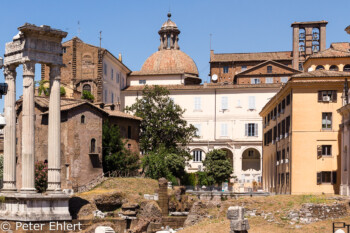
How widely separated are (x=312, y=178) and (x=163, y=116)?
31534 millimetres

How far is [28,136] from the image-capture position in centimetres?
4406

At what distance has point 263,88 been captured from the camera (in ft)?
309

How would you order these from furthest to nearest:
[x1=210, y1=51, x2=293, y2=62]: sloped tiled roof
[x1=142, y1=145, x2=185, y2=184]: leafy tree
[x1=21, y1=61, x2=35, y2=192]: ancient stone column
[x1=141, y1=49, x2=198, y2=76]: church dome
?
[x1=141, y1=49, x2=198, y2=76]: church dome → [x1=210, y1=51, x2=293, y2=62]: sloped tiled roof → [x1=142, y1=145, x2=185, y2=184]: leafy tree → [x1=21, y1=61, x2=35, y2=192]: ancient stone column

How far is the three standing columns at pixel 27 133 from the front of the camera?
144 feet

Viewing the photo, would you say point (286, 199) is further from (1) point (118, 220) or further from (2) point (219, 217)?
(1) point (118, 220)

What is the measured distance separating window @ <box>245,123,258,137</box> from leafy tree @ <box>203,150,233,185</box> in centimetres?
1066

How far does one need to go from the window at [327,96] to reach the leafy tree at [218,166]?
2827 centimetres

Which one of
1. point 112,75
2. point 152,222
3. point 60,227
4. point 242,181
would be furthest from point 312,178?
point 112,75

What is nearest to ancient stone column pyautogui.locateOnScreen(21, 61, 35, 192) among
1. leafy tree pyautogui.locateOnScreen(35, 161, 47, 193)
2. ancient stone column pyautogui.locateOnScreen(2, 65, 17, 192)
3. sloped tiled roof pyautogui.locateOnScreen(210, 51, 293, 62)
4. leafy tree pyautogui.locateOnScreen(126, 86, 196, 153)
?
ancient stone column pyautogui.locateOnScreen(2, 65, 17, 192)

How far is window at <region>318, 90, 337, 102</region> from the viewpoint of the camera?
5631 centimetres

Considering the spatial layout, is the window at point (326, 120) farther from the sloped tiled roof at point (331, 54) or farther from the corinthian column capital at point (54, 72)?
the corinthian column capital at point (54, 72)

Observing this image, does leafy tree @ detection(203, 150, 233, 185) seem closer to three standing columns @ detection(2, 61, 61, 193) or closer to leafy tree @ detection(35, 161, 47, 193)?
leafy tree @ detection(35, 161, 47, 193)

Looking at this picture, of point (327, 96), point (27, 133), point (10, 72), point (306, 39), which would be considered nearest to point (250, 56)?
point (306, 39)

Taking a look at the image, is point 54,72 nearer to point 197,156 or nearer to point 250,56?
point 197,156
